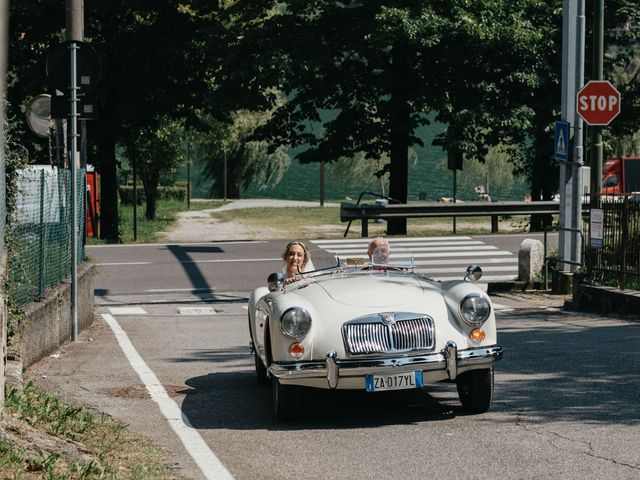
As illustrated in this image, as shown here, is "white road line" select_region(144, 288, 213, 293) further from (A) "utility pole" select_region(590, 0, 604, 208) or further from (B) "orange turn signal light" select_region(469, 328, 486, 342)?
(B) "orange turn signal light" select_region(469, 328, 486, 342)

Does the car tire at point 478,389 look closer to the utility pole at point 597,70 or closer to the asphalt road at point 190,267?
the asphalt road at point 190,267

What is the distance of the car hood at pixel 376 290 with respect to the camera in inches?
332

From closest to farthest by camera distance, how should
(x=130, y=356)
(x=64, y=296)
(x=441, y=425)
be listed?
(x=441, y=425), (x=130, y=356), (x=64, y=296)

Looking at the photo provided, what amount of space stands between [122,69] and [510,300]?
57.7 feet

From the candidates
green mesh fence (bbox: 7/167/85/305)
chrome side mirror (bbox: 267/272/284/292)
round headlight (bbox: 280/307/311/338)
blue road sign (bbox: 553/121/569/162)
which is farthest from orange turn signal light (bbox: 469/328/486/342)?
blue road sign (bbox: 553/121/569/162)

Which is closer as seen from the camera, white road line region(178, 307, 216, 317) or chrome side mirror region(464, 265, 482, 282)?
chrome side mirror region(464, 265, 482, 282)

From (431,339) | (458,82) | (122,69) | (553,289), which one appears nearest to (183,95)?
(122,69)

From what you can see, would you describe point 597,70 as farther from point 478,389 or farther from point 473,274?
point 478,389

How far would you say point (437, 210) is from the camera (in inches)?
1105

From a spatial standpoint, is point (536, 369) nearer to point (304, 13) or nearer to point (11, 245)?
point (11, 245)

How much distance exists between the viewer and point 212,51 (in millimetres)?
31234

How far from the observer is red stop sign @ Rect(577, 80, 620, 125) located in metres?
18.1

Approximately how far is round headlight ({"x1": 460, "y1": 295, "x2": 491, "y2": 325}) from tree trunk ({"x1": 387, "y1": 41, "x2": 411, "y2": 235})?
917 inches

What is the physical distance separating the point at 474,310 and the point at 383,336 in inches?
29.4
